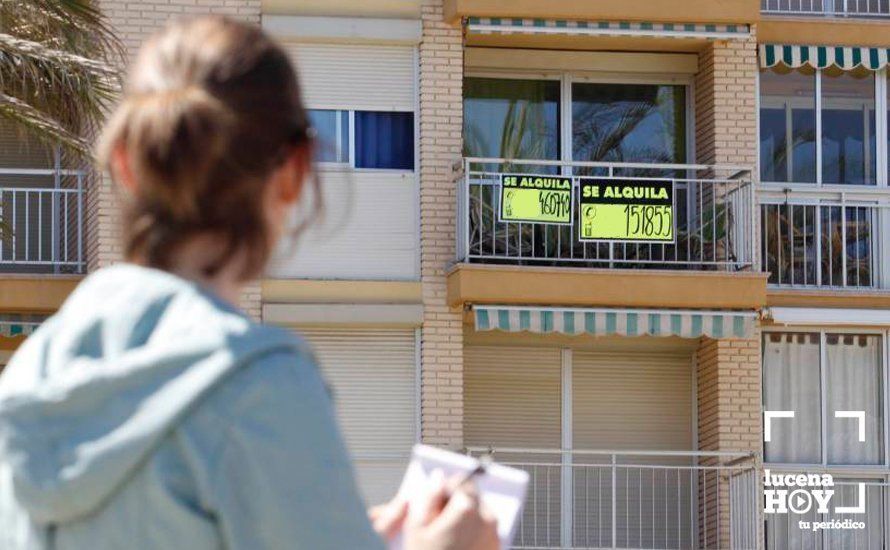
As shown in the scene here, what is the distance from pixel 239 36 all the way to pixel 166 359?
304mm

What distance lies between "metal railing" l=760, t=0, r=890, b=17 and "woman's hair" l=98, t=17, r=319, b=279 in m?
21.0

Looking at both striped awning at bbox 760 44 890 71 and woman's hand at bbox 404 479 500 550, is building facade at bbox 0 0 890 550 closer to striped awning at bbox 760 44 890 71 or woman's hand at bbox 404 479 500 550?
striped awning at bbox 760 44 890 71

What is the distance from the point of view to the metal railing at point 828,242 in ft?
71.5

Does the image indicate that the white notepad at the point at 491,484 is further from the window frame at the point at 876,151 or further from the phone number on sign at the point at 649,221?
the window frame at the point at 876,151

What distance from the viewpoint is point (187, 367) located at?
1.65 metres

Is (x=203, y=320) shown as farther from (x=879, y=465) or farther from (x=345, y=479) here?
(x=879, y=465)

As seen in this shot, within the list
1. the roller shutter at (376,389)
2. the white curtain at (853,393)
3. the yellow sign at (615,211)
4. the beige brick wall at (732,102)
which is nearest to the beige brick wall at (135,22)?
the roller shutter at (376,389)

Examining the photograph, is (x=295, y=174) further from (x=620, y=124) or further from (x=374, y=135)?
(x=620, y=124)

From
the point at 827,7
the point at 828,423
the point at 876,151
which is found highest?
the point at 827,7

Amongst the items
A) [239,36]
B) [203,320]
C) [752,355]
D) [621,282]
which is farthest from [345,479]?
[752,355]

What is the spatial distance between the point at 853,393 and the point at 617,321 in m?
2.98

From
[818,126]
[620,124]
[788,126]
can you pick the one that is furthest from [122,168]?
[788,126]

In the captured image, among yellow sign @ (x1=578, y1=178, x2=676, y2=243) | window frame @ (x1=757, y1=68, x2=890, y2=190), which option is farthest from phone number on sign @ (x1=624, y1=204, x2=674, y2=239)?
window frame @ (x1=757, y1=68, x2=890, y2=190)

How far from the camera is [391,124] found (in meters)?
21.2
